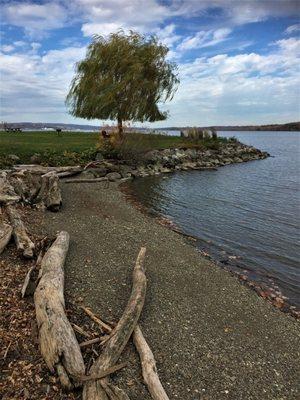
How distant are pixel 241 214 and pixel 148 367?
1597cm

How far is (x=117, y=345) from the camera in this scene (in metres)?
7.18

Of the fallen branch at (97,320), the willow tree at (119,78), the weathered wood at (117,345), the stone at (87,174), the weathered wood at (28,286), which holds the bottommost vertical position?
the stone at (87,174)

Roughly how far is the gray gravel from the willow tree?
87.3ft

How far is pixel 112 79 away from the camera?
39656 millimetres

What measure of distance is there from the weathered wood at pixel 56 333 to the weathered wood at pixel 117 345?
305 millimetres

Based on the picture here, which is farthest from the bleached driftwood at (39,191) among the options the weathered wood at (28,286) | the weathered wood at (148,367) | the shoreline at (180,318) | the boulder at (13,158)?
the weathered wood at (148,367)

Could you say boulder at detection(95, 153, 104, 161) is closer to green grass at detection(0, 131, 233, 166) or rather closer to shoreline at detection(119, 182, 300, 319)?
green grass at detection(0, 131, 233, 166)

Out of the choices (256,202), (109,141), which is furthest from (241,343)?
(109,141)

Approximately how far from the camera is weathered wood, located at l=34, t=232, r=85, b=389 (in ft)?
21.2

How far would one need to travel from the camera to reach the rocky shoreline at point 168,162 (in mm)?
31016

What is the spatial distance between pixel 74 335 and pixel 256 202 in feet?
66.3

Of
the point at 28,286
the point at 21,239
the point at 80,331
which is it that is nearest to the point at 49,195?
the point at 21,239

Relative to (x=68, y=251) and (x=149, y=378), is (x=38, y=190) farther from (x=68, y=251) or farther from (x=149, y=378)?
(x=149, y=378)

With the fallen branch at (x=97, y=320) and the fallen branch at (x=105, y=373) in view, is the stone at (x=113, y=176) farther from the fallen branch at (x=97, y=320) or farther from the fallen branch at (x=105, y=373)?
the fallen branch at (x=105, y=373)
